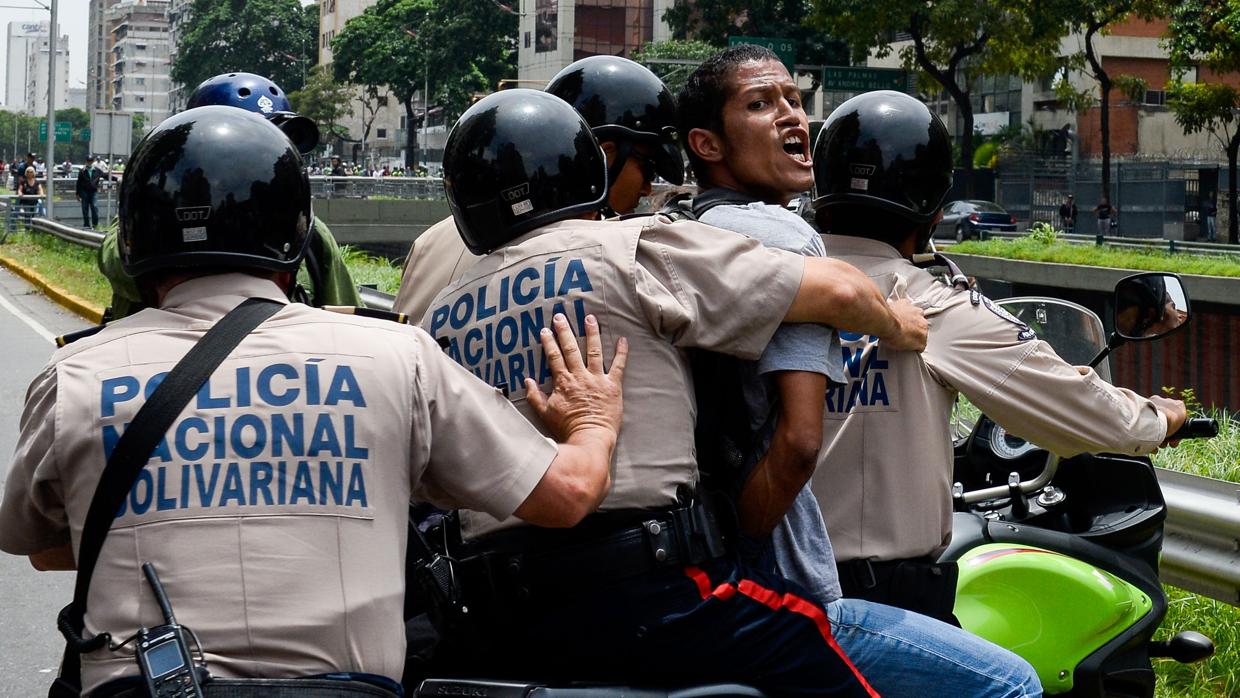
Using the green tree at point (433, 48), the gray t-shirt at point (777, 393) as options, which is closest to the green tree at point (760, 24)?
the green tree at point (433, 48)

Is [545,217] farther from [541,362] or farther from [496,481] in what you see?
[496,481]

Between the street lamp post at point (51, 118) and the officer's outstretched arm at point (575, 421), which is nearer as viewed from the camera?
the officer's outstretched arm at point (575, 421)

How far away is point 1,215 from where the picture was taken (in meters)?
34.3

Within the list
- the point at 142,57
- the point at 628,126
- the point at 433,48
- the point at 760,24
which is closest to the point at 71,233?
the point at 628,126

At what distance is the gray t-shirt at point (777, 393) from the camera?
2.48 m

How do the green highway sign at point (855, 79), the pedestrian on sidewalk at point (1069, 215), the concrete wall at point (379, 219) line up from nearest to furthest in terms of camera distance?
the concrete wall at point (379, 219), the green highway sign at point (855, 79), the pedestrian on sidewalk at point (1069, 215)

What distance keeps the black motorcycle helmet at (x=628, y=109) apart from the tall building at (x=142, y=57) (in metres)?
185

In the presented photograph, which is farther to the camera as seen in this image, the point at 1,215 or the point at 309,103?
the point at 309,103

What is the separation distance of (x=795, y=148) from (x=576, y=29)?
7551 centimetres

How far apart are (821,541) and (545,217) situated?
2.34 feet

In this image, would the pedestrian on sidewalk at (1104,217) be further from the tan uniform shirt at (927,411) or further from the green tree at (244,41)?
the green tree at (244,41)

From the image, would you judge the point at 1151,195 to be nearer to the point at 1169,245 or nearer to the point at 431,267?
the point at 1169,245

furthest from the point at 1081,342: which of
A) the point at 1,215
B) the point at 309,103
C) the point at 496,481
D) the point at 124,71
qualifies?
the point at 124,71

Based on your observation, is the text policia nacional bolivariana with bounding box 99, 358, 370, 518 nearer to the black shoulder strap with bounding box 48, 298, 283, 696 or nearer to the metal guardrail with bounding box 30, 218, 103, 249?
the black shoulder strap with bounding box 48, 298, 283, 696
